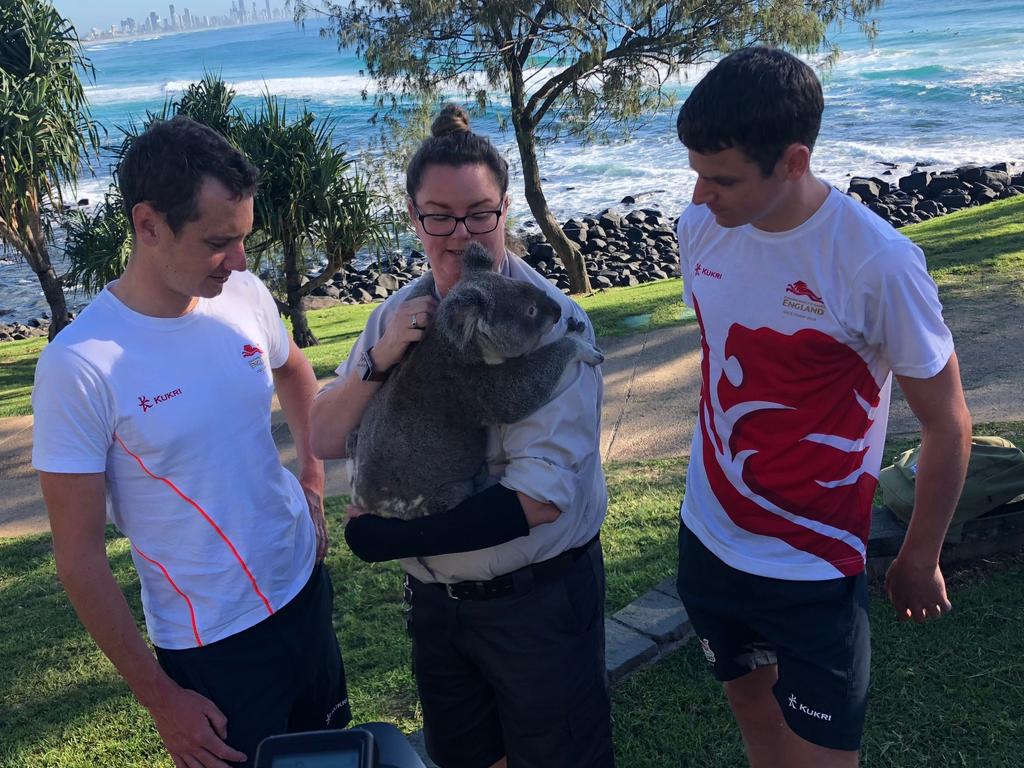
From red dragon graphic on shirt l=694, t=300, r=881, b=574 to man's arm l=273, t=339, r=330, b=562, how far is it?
5.08 ft

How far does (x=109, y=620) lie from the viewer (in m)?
2.38

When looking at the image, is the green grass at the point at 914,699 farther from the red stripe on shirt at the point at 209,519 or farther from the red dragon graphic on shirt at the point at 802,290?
the red dragon graphic on shirt at the point at 802,290

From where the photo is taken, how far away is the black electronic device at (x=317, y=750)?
135 cm

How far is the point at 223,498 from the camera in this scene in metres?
2.59

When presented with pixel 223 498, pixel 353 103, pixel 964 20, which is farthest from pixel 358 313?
pixel 964 20

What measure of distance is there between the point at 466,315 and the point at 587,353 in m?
0.39

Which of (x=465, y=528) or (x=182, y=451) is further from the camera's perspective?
(x=182, y=451)

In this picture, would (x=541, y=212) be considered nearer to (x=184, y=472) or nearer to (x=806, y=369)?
(x=806, y=369)

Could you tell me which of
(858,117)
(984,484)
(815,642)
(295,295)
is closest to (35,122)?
(295,295)

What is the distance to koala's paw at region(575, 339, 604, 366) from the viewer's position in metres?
2.56

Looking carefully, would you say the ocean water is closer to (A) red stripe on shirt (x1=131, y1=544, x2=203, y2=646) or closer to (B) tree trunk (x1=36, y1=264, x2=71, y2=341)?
(B) tree trunk (x1=36, y1=264, x2=71, y2=341)

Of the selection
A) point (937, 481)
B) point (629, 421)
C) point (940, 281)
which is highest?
point (937, 481)

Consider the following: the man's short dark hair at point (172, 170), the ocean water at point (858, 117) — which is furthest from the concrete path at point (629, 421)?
the ocean water at point (858, 117)

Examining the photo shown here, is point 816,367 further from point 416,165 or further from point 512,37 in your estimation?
point 512,37
